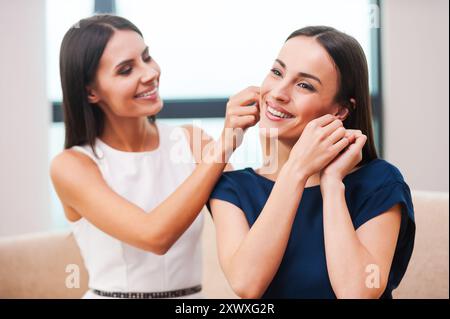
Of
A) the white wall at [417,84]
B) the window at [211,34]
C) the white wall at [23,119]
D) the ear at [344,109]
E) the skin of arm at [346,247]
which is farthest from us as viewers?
the white wall at [417,84]

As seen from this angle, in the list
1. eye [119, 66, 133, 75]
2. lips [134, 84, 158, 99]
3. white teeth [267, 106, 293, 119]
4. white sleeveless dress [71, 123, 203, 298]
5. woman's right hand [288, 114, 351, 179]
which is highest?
eye [119, 66, 133, 75]

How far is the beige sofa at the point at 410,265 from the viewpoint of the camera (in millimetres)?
1536

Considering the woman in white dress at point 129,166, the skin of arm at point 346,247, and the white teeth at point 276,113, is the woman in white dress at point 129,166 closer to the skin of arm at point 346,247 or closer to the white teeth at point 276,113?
the white teeth at point 276,113

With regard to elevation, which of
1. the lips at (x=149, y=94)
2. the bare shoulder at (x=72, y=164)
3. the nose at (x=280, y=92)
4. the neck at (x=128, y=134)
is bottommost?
the bare shoulder at (x=72, y=164)

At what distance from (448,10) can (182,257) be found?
1.36 m

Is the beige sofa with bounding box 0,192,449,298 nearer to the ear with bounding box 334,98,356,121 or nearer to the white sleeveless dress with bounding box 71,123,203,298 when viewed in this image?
the white sleeveless dress with bounding box 71,123,203,298

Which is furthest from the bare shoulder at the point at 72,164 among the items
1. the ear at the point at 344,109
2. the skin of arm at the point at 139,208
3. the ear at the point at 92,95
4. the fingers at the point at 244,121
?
the ear at the point at 344,109

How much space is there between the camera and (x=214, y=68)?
1.52 meters

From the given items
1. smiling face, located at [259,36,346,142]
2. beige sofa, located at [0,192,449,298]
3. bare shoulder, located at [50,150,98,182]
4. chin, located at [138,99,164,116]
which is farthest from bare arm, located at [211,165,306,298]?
beige sofa, located at [0,192,449,298]

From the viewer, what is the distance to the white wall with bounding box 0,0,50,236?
1721 millimetres

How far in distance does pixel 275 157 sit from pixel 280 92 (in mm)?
152

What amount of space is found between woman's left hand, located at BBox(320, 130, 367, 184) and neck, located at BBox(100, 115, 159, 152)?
444 mm

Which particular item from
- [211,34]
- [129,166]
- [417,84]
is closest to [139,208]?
[129,166]

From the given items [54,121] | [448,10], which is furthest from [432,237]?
[54,121]
